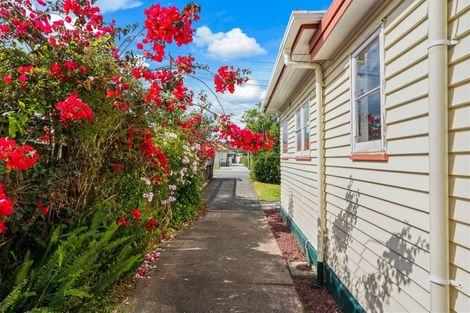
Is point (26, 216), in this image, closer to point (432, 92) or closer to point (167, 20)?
point (167, 20)

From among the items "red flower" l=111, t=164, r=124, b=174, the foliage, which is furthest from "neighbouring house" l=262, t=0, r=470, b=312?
the foliage

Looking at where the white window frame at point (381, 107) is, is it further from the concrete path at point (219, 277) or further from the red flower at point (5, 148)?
the red flower at point (5, 148)

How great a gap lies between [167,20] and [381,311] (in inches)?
127

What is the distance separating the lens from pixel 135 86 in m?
3.68

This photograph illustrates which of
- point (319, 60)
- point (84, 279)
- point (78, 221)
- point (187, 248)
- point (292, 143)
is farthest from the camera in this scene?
point (292, 143)

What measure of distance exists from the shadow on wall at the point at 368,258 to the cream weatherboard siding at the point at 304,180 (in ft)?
3.16

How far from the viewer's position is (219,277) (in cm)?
446

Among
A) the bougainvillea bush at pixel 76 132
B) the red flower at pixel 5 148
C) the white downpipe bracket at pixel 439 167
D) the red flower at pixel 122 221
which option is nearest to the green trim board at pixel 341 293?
the white downpipe bracket at pixel 439 167

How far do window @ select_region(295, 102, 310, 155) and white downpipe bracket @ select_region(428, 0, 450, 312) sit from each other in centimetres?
366

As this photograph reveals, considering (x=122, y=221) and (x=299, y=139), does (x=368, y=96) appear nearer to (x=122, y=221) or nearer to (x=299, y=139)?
(x=122, y=221)

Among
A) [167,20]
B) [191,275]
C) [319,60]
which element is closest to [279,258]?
[191,275]

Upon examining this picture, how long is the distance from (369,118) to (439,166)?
4.14 ft

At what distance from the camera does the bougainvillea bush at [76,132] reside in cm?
265

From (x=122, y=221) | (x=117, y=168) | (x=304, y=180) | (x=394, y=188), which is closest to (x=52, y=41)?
(x=117, y=168)
